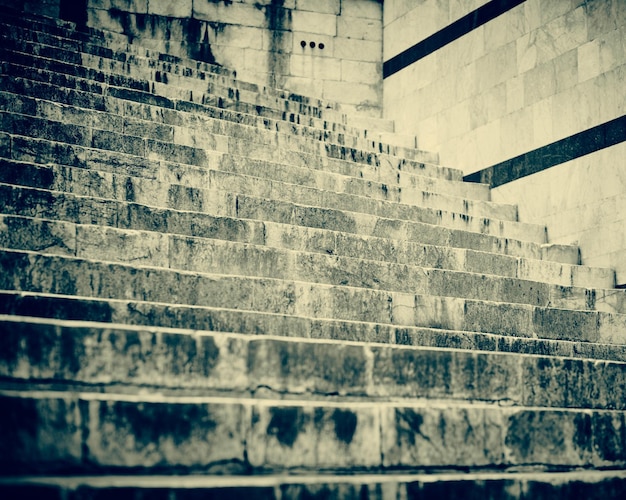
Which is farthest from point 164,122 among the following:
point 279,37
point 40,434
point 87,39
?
point 279,37

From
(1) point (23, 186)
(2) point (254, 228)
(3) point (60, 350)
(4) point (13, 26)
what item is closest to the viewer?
(3) point (60, 350)

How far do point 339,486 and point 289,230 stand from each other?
2467 millimetres

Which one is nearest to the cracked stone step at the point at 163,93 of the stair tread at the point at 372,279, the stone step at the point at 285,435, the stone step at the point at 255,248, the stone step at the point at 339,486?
the stone step at the point at 255,248

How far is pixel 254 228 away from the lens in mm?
5020

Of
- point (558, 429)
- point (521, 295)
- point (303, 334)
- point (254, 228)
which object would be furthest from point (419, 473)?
point (521, 295)

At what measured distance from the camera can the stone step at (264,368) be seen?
2898 mm

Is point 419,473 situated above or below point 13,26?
below

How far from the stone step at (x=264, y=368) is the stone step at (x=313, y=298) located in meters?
Answer: 0.83

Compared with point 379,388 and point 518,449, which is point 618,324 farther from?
point 379,388

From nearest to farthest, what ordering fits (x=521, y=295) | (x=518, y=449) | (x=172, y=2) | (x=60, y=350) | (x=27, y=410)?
(x=27, y=410)
(x=60, y=350)
(x=518, y=449)
(x=521, y=295)
(x=172, y=2)

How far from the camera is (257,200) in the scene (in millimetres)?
5438

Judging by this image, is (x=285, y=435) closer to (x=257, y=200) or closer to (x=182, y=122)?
(x=257, y=200)

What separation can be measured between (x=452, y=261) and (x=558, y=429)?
2.41 metres

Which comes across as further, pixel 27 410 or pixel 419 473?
pixel 419 473
